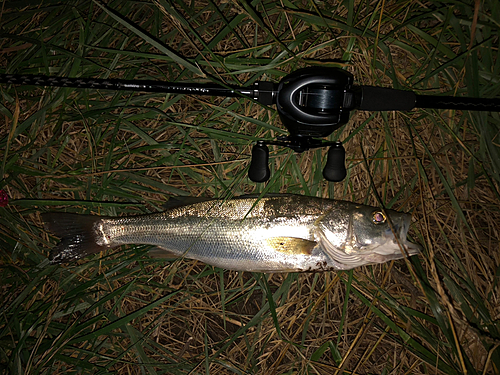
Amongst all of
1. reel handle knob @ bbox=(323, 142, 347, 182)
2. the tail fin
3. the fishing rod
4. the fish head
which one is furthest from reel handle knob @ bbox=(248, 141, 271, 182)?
the tail fin

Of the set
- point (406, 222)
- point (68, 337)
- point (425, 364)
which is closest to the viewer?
point (406, 222)

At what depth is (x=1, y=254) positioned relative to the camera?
271 centimetres

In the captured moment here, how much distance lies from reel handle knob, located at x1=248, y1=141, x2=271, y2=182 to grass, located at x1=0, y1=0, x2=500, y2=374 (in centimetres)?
24

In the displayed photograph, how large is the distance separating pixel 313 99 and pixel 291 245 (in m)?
0.98

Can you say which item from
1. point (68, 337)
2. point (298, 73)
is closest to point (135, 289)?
point (68, 337)

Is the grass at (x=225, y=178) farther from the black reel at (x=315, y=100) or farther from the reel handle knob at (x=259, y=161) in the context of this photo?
the black reel at (x=315, y=100)

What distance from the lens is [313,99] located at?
6.01 ft

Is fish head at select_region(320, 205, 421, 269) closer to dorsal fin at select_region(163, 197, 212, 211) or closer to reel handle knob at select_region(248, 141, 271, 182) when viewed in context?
reel handle knob at select_region(248, 141, 271, 182)

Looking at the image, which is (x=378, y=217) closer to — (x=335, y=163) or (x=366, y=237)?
(x=366, y=237)

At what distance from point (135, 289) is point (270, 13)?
2460 millimetres

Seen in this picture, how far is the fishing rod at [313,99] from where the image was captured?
182cm

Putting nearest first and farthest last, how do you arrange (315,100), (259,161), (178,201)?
Result: (315,100) → (259,161) → (178,201)

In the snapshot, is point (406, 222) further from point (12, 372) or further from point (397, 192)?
point (12, 372)

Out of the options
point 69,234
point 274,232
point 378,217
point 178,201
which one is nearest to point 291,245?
point 274,232
